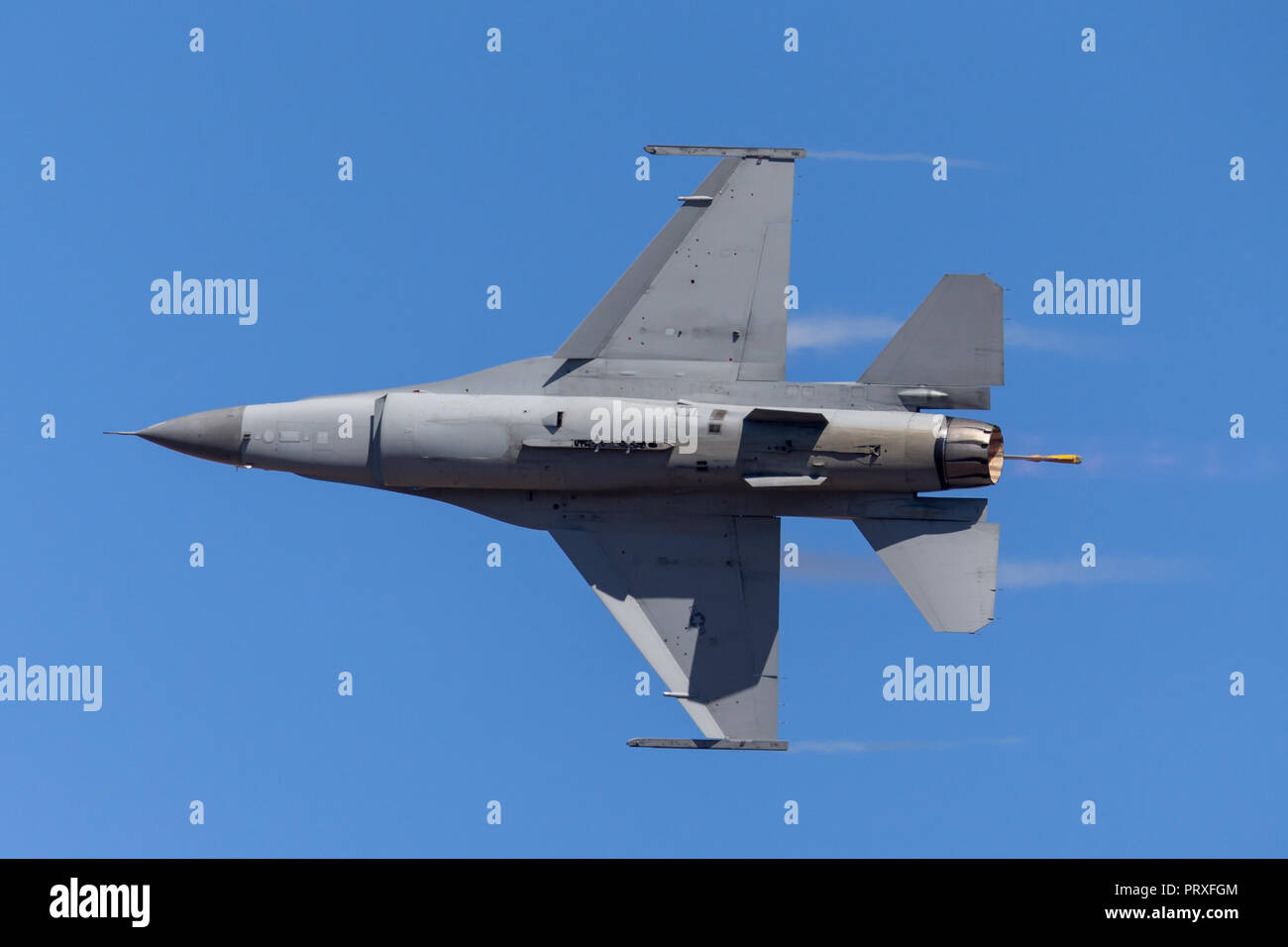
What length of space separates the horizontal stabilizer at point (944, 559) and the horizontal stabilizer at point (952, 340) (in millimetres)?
1721

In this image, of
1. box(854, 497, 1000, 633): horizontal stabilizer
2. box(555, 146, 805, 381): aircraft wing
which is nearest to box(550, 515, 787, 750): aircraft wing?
box(854, 497, 1000, 633): horizontal stabilizer

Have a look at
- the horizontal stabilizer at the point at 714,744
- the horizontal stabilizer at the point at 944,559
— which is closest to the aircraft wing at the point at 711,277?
the horizontal stabilizer at the point at 944,559

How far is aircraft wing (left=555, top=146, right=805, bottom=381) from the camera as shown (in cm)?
2200

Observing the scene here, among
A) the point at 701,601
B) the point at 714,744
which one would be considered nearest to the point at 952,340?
the point at 701,601

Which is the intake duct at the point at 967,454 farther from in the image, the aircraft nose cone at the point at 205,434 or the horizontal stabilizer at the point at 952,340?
the aircraft nose cone at the point at 205,434

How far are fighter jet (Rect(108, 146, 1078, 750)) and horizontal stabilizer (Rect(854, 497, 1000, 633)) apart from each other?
0.09 feet

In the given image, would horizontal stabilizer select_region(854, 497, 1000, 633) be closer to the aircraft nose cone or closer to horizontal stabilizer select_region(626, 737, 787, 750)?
horizontal stabilizer select_region(626, 737, 787, 750)

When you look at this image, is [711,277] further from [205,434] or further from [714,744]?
[205,434]

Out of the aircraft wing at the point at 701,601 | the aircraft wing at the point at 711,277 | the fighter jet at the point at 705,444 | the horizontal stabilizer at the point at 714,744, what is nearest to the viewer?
the fighter jet at the point at 705,444

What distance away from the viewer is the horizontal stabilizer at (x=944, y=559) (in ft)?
69.3

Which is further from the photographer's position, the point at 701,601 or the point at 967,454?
the point at 701,601

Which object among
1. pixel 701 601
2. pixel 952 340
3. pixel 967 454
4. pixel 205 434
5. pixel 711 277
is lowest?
pixel 701 601

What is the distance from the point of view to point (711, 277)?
72.6 ft

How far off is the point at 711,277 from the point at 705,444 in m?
Answer: 2.63
